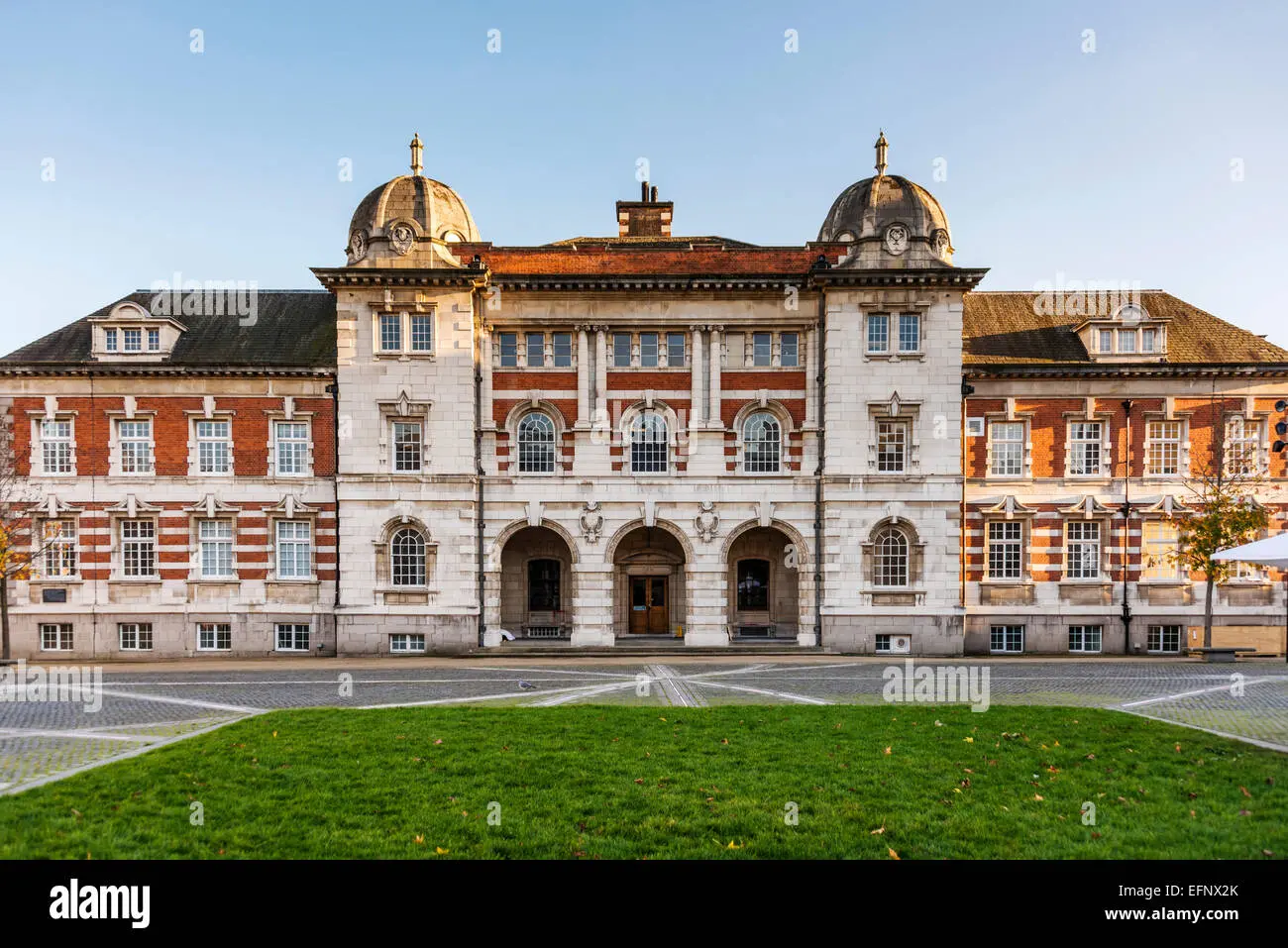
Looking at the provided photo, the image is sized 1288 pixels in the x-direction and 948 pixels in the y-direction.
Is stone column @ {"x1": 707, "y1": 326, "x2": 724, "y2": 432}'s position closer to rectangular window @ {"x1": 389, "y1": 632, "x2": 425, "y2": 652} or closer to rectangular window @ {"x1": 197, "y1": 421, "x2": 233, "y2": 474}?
rectangular window @ {"x1": 389, "y1": 632, "x2": 425, "y2": 652}

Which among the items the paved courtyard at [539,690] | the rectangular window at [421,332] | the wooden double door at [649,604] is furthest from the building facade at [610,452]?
the paved courtyard at [539,690]

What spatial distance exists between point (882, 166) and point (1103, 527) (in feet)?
54.3

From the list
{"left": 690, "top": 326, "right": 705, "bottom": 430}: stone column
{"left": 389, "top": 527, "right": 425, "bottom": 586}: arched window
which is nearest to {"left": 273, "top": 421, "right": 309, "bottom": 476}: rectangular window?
{"left": 389, "top": 527, "right": 425, "bottom": 586}: arched window

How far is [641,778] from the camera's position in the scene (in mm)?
9727

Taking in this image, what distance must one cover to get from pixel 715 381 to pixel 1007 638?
15.0 metres

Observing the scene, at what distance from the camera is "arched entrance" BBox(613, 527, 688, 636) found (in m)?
28.1

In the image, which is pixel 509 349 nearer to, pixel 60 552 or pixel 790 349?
pixel 790 349

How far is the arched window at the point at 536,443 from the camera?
87.1ft

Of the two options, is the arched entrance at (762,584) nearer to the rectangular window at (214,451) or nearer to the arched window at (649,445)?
the arched window at (649,445)

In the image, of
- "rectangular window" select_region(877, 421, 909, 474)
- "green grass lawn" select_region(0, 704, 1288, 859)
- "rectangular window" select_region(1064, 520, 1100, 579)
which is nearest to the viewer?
"green grass lawn" select_region(0, 704, 1288, 859)

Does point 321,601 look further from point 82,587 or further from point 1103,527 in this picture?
point 1103,527

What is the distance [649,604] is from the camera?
2842cm

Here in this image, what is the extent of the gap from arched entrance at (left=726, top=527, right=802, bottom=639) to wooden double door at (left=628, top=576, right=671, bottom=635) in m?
2.74

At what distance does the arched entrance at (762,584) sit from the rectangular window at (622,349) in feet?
27.3
